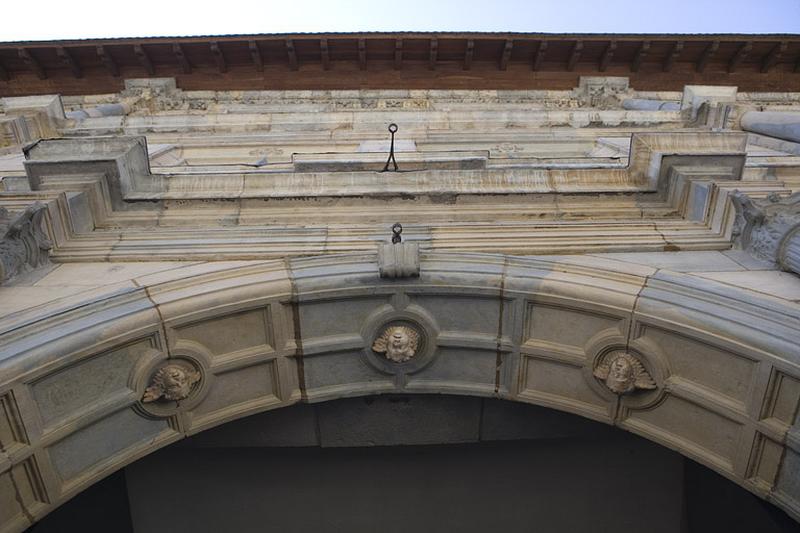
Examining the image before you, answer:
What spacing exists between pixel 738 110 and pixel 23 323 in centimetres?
1166

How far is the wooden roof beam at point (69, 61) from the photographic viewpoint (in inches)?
548

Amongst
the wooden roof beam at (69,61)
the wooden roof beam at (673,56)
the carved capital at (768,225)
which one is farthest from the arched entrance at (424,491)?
the wooden roof beam at (69,61)

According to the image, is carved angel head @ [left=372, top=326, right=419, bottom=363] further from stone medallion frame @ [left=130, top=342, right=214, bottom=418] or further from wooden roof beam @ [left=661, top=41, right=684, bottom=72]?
wooden roof beam @ [left=661, top=41, right=684, bottom=72]

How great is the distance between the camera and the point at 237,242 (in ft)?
15.8

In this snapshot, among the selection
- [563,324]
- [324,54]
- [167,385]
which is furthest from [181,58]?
[563,324]

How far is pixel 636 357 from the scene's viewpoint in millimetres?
4273

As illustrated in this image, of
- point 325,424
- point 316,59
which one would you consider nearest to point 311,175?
point 325,424

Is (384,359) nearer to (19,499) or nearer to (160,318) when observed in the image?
(160,318)

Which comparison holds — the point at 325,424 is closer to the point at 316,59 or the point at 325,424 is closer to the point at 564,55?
the point at 316,59

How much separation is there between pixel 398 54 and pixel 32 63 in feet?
33.5

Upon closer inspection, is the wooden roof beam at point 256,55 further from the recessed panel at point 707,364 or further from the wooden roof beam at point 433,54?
the recessed panel at point 707,364

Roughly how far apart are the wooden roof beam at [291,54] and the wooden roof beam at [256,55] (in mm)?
794

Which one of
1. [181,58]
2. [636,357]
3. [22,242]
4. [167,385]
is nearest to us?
[167,385]

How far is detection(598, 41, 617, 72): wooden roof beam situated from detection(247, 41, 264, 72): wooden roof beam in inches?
386
